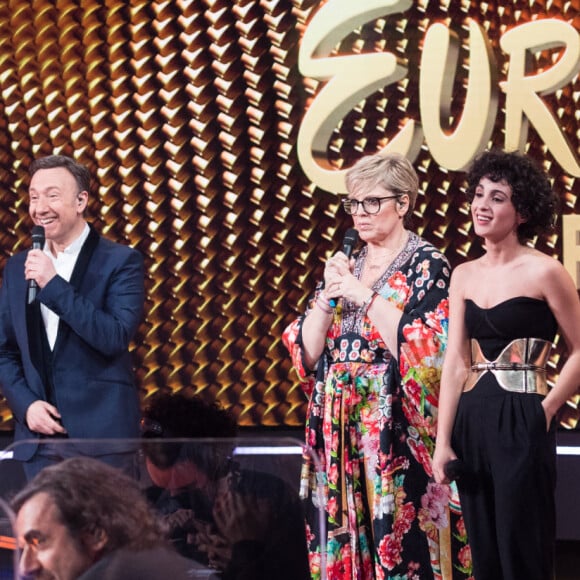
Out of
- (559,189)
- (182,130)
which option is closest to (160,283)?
(182,130)

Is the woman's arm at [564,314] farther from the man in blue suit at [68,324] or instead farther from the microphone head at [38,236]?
the microphone head at [38,236]

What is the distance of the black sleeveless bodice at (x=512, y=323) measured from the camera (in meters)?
2.47

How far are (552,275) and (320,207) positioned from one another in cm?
147

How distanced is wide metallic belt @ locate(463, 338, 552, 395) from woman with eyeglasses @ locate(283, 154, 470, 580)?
243 millimetres

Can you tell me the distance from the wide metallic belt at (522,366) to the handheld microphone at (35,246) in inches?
45.8

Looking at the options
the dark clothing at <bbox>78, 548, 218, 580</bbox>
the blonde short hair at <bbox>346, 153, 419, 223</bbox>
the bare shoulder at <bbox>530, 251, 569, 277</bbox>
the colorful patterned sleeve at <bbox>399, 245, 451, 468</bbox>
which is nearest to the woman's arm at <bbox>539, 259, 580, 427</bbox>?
the bare shoulder at <bbox>530, 251, 569, 277</bbox>

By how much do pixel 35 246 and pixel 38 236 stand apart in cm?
4

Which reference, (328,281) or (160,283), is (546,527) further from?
(160,283)

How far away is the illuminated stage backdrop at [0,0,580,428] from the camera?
145 inches

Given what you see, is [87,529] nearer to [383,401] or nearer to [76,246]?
[383,401]

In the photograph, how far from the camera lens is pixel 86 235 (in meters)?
2.84

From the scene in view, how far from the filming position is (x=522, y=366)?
246 centimetres

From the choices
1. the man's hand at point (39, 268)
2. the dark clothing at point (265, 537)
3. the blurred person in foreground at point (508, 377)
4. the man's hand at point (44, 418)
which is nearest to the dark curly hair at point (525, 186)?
the blurred person in foreground at point (508, 377)

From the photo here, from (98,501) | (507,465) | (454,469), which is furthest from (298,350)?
(98,501)
